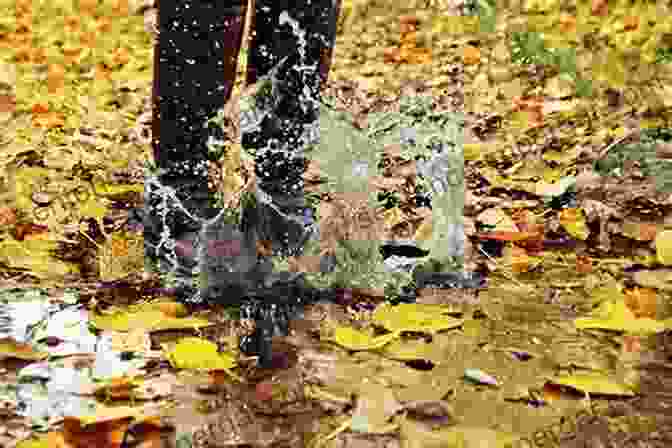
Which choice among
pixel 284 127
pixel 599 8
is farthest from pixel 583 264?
pixel 599 8

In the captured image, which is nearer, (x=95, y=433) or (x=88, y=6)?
(x=95, y=433)

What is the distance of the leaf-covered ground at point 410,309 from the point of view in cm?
108

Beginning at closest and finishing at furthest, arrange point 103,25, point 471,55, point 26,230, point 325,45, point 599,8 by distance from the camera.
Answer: point 325,45 < point 26,230 < point 471,55 < point 599,8 < point 103,25

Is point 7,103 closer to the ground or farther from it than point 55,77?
closer to the ground

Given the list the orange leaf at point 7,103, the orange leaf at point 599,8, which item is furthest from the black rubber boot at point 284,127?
the orange leaf at point 599,8

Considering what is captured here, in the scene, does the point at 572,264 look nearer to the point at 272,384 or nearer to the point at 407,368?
the point at 407,368

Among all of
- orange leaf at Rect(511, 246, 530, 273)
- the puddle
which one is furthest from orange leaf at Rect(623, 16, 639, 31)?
the puddle

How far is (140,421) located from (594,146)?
4.83 ft

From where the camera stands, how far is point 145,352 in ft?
4.10

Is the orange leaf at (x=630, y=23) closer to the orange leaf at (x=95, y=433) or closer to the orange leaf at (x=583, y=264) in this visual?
the orange leaf at (x=583, y=264)

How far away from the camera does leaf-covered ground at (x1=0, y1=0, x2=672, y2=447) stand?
108 centimetres

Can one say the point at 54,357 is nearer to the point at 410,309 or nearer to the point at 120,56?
the point at 410,309

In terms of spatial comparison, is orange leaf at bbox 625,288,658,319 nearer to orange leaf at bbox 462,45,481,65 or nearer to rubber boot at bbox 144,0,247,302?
rubber boot at bbox 144,0,247,302

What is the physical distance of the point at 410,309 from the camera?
1.38 m
